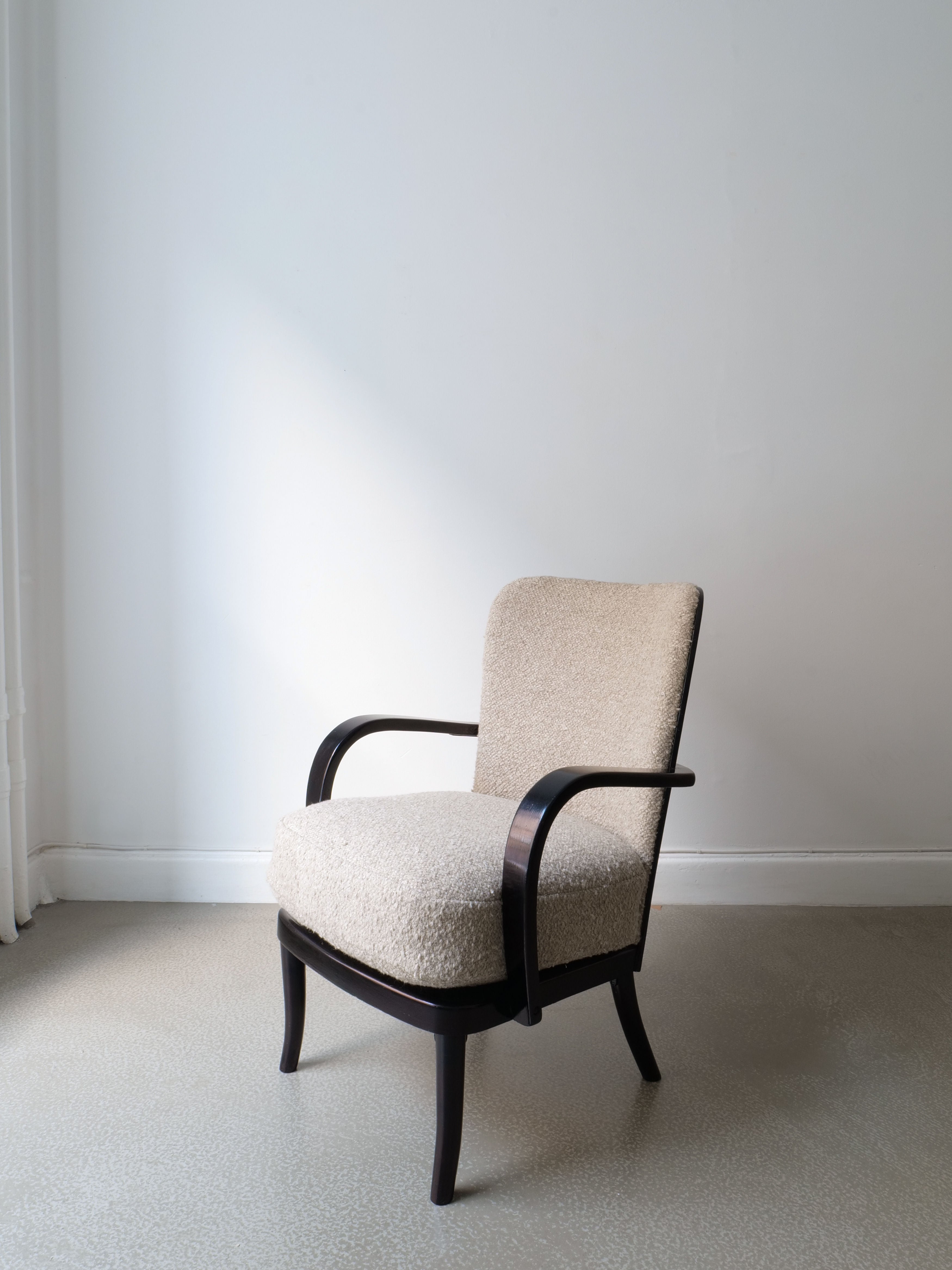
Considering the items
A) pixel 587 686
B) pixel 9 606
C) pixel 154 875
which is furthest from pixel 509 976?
pixel 9 606

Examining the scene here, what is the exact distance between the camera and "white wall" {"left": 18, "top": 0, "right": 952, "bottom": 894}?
7.61ft

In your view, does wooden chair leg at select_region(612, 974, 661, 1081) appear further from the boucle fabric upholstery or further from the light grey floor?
the boucle fabric upholstery

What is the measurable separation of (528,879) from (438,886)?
0.12 metres

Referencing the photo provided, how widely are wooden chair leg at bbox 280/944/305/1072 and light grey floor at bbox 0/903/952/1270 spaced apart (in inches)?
1.2

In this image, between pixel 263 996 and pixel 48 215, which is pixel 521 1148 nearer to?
pixel 263 996

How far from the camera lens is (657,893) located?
2.52m

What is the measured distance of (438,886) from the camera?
1.17 meters

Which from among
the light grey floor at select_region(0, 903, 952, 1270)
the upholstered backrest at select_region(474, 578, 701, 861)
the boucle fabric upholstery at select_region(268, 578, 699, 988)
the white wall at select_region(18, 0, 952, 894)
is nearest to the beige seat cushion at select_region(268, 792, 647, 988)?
the boucle fabric upholstery at select_region(268, 578, 699, 988)

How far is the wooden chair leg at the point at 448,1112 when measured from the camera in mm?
1185

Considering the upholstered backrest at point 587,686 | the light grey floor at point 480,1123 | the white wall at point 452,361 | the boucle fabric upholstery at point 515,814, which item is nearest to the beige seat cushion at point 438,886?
the boucle fabric upholstery at point 515,814

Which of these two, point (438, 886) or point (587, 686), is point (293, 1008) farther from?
point (587, 686)

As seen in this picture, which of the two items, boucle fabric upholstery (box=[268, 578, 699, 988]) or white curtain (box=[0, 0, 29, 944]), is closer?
boucle fabric upholstery (box=[268, 578, 699, 988])

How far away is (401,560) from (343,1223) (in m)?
1.60

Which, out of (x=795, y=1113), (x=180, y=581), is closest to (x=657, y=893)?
(x=795, y=1113)
